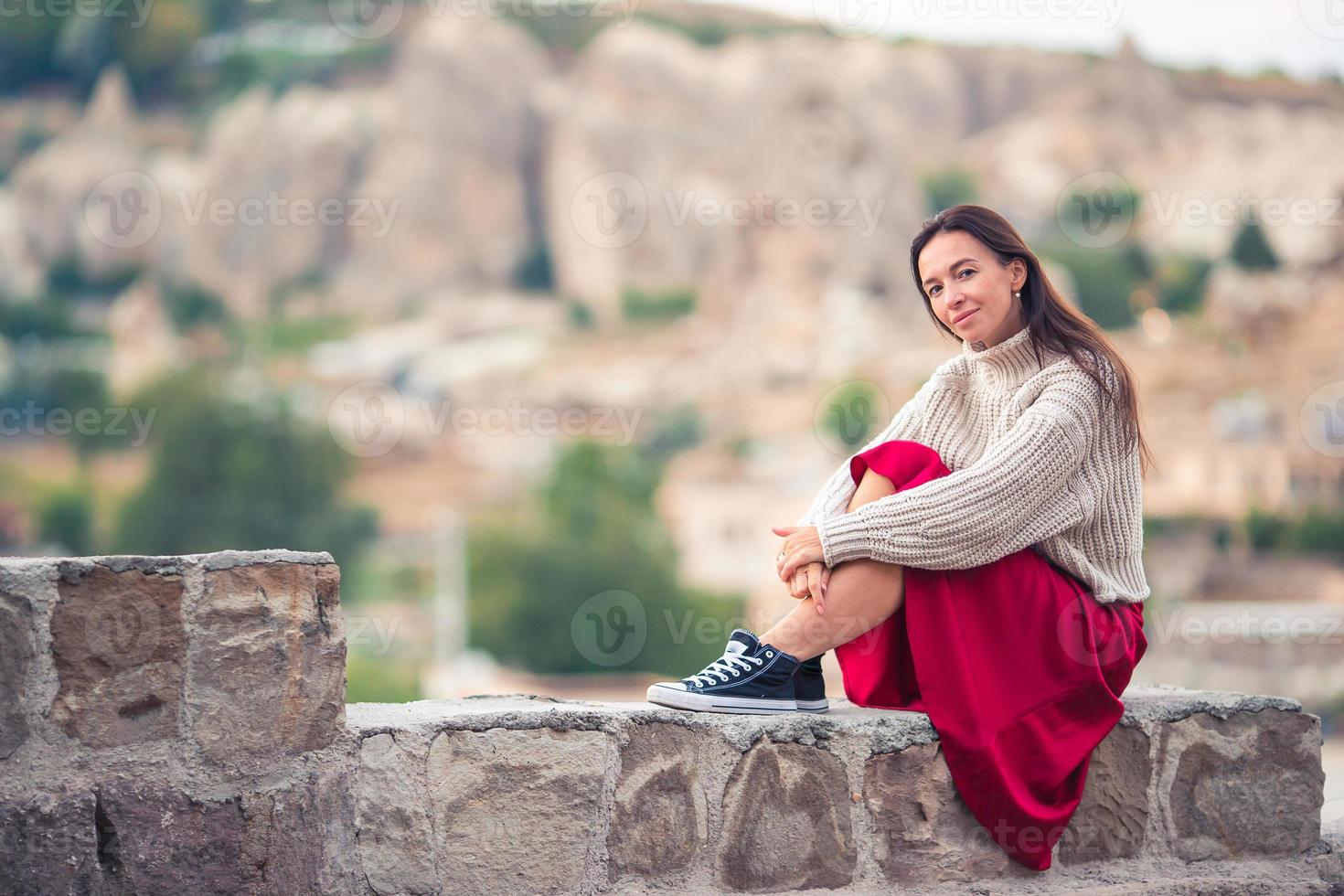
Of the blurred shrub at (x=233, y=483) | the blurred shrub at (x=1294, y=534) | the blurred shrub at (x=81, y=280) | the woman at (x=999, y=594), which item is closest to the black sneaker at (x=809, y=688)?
the woman at (x=999, y=594)

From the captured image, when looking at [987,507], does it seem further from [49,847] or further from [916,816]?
[49,847]

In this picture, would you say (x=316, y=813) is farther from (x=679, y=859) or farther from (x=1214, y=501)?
(x=1214, y=501)

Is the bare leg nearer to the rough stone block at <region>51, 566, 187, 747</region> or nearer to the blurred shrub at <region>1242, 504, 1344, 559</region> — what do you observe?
the rough stone block at <region>51, 566, 187, 747</region>

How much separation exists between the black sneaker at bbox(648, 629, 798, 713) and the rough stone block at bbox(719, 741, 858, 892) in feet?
0.30

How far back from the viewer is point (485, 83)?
43.8m

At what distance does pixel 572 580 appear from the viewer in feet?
124

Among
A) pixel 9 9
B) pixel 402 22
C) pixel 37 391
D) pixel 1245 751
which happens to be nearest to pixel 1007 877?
pixel 1245 751

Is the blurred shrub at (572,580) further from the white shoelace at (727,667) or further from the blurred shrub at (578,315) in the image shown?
the white shoelace at (727,667)

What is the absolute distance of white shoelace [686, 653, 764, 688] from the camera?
1.99m

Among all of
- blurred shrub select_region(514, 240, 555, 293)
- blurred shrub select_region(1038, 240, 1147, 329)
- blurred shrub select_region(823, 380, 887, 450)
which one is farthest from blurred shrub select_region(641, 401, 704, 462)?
blurred shrub select_region(1038, 240, 1147, 329)

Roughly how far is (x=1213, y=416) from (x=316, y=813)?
38.8 m

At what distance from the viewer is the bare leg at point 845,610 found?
2.00 metres

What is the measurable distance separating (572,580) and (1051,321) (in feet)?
118

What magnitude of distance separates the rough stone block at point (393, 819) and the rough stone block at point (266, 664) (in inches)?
3.2
